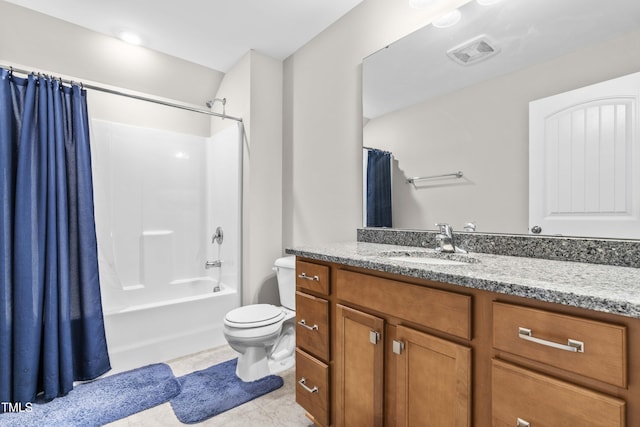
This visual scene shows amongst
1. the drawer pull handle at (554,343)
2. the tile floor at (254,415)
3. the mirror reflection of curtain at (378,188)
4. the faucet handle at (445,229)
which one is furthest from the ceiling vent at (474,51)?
the tile floor at (254,415)

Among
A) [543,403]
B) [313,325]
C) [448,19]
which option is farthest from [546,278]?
[448,19]

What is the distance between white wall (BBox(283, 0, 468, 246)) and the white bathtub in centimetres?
84

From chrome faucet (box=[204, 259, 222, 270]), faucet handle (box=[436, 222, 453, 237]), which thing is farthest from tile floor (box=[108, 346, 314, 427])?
chrome faucet (box=[204, 259, 222, 270])

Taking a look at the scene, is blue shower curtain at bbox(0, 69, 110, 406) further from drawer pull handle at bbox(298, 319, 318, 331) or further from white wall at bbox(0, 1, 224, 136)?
drawer pull handle at bbox(298, 319, 318, 331)

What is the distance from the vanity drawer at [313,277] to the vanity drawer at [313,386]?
0.33 m

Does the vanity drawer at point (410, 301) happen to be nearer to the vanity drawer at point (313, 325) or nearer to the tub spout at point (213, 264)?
the vanity drawer at point (313, 325)

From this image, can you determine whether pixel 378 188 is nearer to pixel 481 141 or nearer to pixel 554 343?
pixel 481 141

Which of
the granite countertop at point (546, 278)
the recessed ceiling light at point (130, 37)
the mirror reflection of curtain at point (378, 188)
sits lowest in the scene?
the granite countertop at point (546, 278)

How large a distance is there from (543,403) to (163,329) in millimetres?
2275

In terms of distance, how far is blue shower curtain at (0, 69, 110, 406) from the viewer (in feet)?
5.65

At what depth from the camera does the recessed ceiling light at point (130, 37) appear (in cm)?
237

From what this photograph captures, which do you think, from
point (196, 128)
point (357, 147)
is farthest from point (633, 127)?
point (196, 128)

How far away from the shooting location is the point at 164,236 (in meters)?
2.90

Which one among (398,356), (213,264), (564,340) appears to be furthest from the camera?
(213,264)
